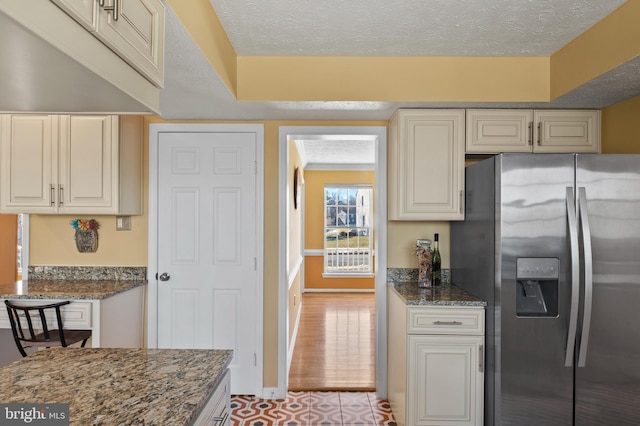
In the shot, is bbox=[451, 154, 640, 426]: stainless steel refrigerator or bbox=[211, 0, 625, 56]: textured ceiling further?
bbox=[451, 154, 640, 426]: stainless steel refrigerator

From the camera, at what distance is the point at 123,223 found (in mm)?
2969

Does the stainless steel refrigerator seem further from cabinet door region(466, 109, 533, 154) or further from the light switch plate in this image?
the light switch plate

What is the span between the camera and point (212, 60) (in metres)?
1.90

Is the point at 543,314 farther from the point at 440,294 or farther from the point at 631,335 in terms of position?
the point at 440,294

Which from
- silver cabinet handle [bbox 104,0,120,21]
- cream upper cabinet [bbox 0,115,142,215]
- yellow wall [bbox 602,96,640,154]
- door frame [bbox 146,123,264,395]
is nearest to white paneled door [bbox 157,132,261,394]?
door frame [bbox 146,123,264,395]

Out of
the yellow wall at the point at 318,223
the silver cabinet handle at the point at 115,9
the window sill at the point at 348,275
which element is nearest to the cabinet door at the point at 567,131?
the silver cabinet handle at the point at 115,9

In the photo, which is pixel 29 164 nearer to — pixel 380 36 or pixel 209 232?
pixel 209 232

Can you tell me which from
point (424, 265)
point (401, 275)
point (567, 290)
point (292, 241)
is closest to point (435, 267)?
point (424, 265)

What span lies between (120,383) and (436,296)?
6.08ft

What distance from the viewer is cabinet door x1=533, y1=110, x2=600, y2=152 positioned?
101 inches

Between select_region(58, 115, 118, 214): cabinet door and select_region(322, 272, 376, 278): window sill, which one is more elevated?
select_region(58, 115, 118, 214): cabinet door

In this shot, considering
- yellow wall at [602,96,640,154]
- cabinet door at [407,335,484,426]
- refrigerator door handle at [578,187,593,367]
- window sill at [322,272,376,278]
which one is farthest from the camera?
window sill at [322,272,376,278]

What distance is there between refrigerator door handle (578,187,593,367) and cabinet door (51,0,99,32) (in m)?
2.29

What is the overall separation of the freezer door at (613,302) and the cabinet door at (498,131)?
617 mm
